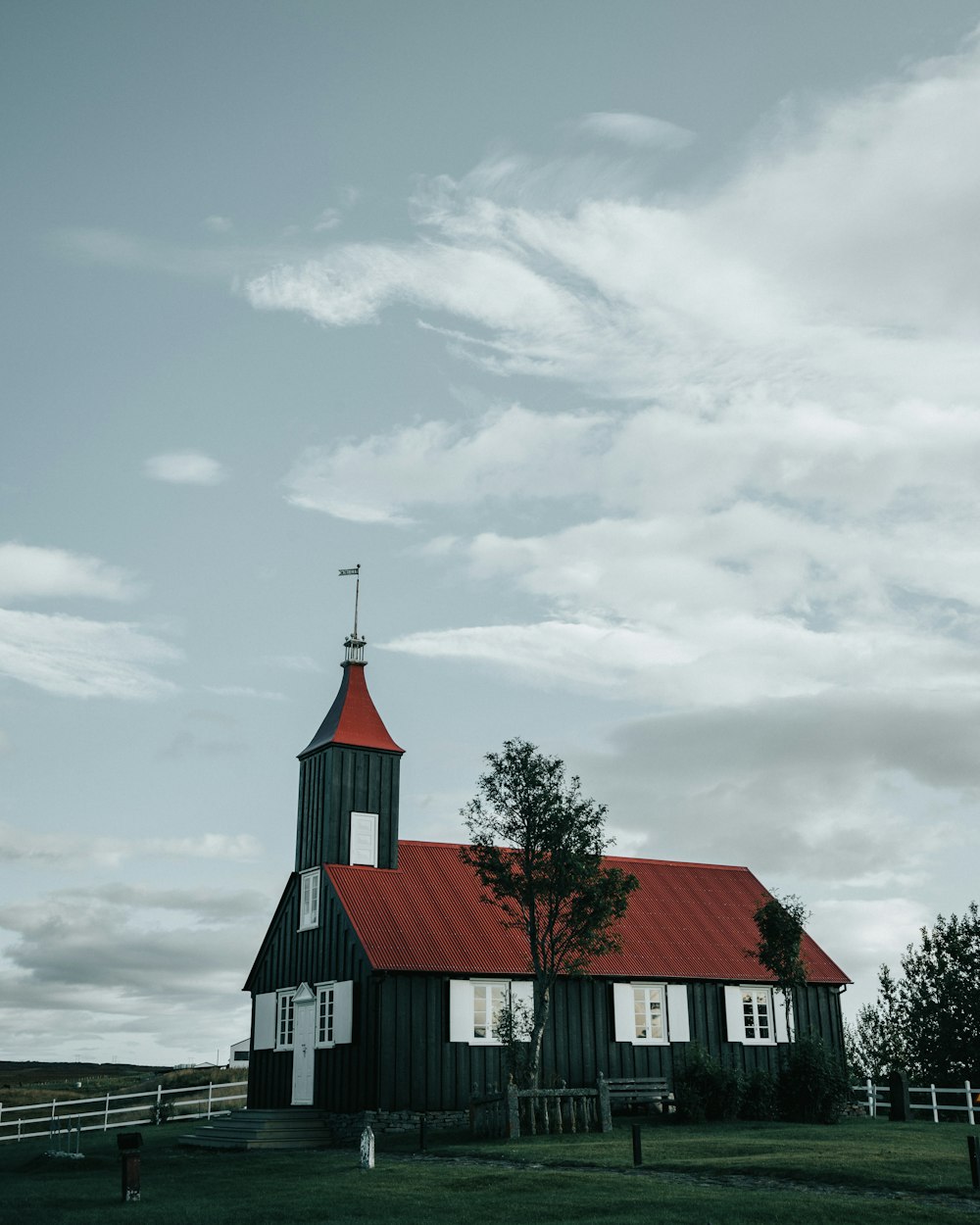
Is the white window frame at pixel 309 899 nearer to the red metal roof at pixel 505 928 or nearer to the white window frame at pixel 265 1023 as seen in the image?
the red metal roof at pixel 505 928

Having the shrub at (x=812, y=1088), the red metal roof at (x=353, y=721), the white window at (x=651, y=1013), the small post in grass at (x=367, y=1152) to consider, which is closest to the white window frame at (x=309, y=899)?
the red metal roof at (x=353, y=721)

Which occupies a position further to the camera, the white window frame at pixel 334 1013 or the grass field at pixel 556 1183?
the white window frame at pixel 334 1013

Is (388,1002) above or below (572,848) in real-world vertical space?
below

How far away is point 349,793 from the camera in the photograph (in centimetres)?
3856

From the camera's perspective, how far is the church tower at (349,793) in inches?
1501

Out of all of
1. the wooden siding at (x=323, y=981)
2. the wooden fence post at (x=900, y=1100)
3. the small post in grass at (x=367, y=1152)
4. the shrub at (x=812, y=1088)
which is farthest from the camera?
the wooden fence post at (x=900, y=1100)

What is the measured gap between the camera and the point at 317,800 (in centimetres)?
3888

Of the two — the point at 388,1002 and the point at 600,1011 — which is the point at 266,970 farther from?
the point at 600,1011

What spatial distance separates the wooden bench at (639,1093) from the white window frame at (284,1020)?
10083 millimetres

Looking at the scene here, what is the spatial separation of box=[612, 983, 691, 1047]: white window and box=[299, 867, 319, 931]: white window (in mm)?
9156

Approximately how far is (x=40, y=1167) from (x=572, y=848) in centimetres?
1459

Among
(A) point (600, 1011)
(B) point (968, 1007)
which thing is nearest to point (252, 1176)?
(A) point (600, 1011)

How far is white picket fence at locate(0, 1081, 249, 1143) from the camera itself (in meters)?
39.2

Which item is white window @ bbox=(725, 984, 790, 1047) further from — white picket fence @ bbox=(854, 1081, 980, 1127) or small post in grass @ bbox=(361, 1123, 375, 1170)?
small post in grass @ bbox=(361, 1123, 375, 1170)
